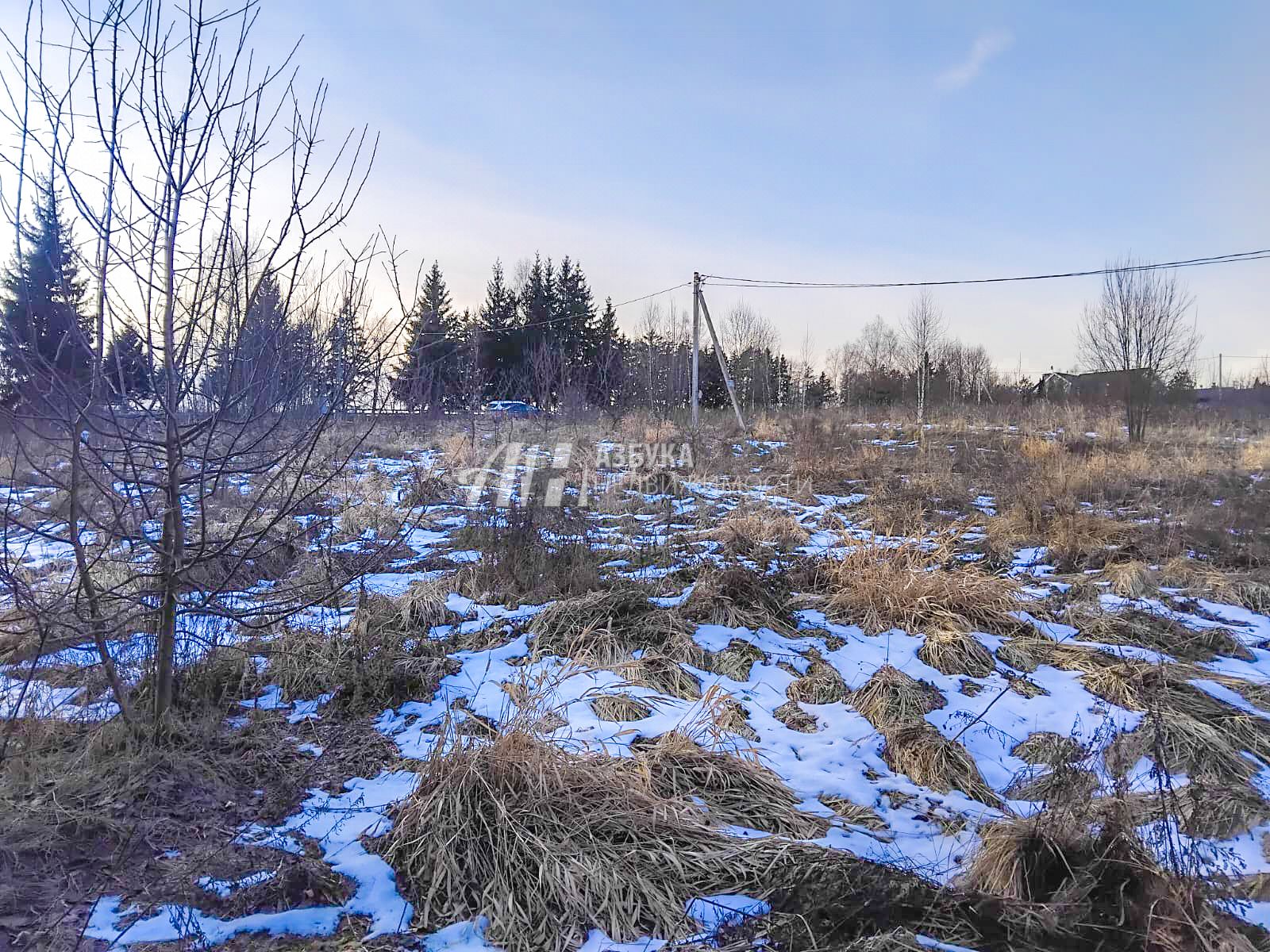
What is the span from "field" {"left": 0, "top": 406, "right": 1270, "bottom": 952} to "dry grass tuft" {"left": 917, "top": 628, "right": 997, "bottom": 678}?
21 mm

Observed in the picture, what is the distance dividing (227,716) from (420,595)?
1361mm

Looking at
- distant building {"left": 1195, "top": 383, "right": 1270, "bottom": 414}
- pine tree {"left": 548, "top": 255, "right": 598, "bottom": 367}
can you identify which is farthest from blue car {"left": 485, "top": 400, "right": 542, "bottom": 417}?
distant building {"left": 1195, "top": 383, "right": 1270, "bottom": 414}

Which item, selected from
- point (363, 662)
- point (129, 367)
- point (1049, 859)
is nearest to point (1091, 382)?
point (1049, 859)

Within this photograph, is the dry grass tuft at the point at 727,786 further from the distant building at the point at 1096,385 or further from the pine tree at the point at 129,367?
the distant building at the point at 1096,385

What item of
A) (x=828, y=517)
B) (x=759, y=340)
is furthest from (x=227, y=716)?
(x=759, y=340)

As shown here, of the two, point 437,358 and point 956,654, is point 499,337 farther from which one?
point 956,654

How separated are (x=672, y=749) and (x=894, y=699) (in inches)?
51.8

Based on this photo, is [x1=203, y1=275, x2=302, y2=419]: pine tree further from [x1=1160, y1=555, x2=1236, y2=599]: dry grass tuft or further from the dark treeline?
[x1=1160, y1=555, x2=1236, y2=599]: dry grass tuft

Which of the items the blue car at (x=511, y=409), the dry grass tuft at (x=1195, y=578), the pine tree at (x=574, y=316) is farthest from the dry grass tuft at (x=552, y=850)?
the pine tree at (x=574, y=316)

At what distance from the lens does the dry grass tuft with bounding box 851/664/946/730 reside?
3.07m

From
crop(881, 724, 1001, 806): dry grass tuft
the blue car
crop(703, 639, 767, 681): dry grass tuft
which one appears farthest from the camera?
the blue car

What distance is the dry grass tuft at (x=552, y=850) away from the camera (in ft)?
6.07

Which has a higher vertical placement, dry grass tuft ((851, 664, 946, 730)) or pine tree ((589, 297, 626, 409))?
pine tree ((589, 297, 626, 409))

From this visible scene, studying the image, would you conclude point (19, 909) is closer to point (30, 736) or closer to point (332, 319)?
point (30, 736)
